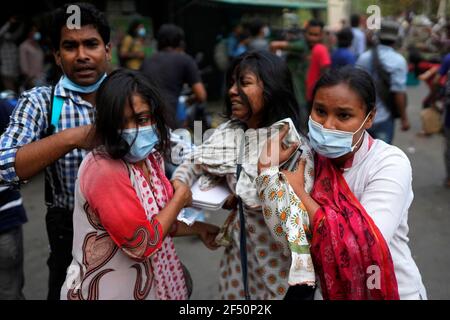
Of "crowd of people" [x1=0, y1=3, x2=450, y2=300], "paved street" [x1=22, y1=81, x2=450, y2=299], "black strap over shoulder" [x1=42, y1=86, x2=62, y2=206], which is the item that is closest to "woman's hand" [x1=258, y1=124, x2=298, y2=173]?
"crowd of people" [x1=0, y1=3, x2=450, y2=300]

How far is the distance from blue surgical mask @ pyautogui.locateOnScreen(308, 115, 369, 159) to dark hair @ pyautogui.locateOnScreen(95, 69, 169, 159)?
0.55 meters

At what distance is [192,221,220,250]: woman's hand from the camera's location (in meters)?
1.92

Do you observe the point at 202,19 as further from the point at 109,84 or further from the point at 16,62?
the point at 109,84

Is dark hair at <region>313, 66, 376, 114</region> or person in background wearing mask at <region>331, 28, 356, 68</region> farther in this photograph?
person in background wearing mask at <region>331, 28, 356, 68</region>

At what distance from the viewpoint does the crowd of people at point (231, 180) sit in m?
1.41

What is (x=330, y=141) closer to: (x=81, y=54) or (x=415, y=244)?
(x=81, y=54)

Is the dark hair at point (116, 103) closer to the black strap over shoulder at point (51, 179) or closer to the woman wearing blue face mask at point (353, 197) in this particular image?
the black strap over shoulder at point (51, 179)

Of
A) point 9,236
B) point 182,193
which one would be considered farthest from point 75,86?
point 9,236

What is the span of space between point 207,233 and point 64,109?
2.52ft

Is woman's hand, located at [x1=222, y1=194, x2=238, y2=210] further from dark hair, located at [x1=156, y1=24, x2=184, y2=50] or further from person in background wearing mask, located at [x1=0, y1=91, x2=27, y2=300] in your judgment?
dark hair, located at [x1=156, y1=24, x2=184, y2=50]

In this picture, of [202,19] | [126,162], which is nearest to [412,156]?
[202,19]

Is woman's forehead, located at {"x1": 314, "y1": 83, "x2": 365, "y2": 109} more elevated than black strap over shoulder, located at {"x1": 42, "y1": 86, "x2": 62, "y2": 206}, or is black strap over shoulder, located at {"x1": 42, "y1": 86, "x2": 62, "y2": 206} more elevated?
woman's forehead, located at {"x1": 314, "y1": 83, "x2": 365, "y2": 109}

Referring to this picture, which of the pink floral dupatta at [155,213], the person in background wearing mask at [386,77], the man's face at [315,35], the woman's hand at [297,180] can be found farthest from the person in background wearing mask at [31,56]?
the woman's hand at [297,180]

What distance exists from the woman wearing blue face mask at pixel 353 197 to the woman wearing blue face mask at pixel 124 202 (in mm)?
389
